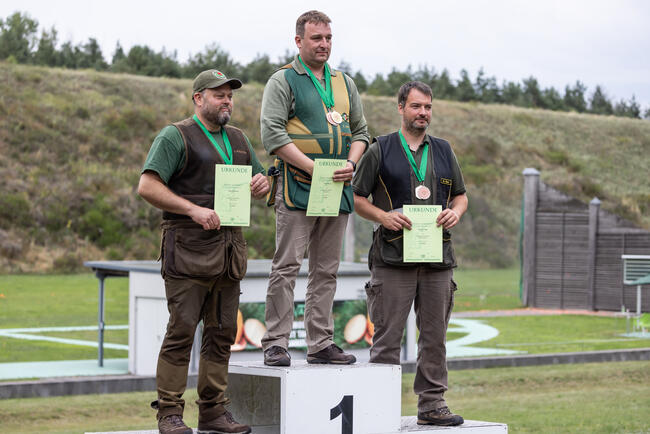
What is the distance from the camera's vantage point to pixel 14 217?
96.2ft

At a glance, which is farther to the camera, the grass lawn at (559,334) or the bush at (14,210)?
the bush at (14,210)

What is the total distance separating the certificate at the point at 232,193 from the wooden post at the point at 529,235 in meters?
17.1

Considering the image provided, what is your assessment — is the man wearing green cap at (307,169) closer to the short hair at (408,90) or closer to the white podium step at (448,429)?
the short hair at (408,90)

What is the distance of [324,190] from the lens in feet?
18.7

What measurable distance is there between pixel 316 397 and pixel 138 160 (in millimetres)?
29461

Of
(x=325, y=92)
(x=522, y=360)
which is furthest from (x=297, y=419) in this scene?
(x=522, y=360)

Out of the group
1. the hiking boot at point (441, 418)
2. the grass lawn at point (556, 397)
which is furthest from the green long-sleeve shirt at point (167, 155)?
the grass lawn at point (556, 397)

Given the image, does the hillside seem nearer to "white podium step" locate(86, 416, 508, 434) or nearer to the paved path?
the paved path

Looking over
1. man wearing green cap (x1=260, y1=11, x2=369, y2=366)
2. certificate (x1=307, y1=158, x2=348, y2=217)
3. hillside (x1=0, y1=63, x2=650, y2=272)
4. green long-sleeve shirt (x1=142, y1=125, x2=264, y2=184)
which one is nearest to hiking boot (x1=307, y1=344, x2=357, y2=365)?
man wearing green cap (x1=260, y1=11, x2=369, y2=366)

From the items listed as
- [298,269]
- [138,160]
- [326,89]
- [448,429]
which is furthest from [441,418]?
[138,160]

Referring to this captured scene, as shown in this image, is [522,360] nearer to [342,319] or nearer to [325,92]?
[342,319]

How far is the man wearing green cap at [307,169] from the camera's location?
573cm

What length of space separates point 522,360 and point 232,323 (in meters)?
8.14

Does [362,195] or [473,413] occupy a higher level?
[362,195]
